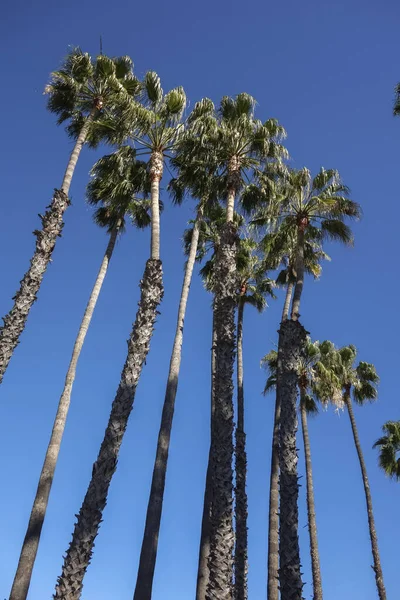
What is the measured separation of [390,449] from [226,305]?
22882 millimetres

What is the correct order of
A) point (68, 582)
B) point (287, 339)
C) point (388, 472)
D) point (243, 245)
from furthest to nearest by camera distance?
1. point (388, 472)
2. point (243, 245)
3. point (287, 339)
4. point (68, 582)

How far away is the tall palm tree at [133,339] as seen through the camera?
32.6 feet

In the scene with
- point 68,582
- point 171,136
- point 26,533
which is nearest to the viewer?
point 68,582

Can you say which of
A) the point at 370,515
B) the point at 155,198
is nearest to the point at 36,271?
the point at 155,198

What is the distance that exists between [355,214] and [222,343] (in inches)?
341

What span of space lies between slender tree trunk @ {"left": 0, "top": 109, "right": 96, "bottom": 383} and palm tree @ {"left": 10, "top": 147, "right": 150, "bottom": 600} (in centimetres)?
180

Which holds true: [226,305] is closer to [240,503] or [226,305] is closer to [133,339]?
[133,339]

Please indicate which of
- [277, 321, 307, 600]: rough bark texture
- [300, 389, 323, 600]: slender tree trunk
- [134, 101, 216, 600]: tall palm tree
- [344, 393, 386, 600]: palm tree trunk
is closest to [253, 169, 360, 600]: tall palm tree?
[277, 321, 307, 600]: rough bark texture

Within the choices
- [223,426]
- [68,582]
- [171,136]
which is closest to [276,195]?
[171,136]

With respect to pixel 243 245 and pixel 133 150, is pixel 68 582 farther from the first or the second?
pixel 243 245

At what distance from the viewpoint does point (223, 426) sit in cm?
1184

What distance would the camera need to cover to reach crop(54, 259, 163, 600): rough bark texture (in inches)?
385

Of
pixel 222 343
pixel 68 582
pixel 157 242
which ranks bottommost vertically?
pixel 68 582

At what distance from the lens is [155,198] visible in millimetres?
16750
